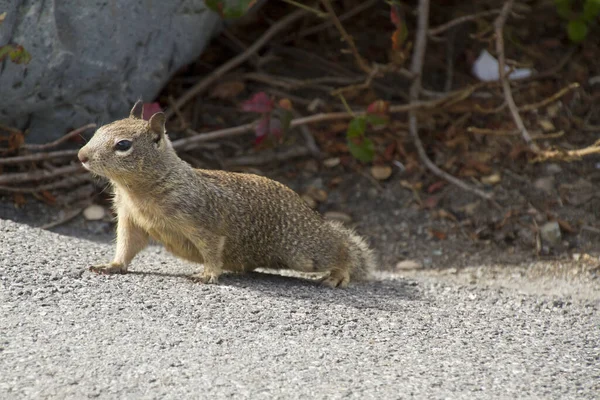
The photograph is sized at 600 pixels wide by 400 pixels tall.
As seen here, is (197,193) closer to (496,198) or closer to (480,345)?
(480,345)

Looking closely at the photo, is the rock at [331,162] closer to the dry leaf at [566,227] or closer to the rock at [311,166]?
the rock at [311,166]

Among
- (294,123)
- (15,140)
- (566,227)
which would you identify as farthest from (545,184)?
(15,140)

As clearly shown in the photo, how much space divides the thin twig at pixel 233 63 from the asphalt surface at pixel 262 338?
2.25 meters

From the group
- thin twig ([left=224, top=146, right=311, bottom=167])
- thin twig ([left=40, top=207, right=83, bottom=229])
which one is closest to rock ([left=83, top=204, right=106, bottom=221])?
thin twig ([left=40, top=207, right=83, bottom=229])

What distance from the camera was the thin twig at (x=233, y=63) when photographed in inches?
280

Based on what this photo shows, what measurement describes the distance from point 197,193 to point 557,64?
4656 millimetres

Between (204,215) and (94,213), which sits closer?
(204,215)

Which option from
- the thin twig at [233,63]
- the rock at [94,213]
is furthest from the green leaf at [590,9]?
the rock at [94,213]

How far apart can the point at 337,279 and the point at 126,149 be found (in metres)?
1.61

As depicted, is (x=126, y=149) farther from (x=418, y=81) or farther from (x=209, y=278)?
(x=418, y=81)

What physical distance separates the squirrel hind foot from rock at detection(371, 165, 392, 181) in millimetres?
1994

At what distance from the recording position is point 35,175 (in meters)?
6.17

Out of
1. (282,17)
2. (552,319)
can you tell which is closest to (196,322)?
(552,319)

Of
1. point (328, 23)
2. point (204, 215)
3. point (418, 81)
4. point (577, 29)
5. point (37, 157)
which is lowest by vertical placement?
point (37, 157)
